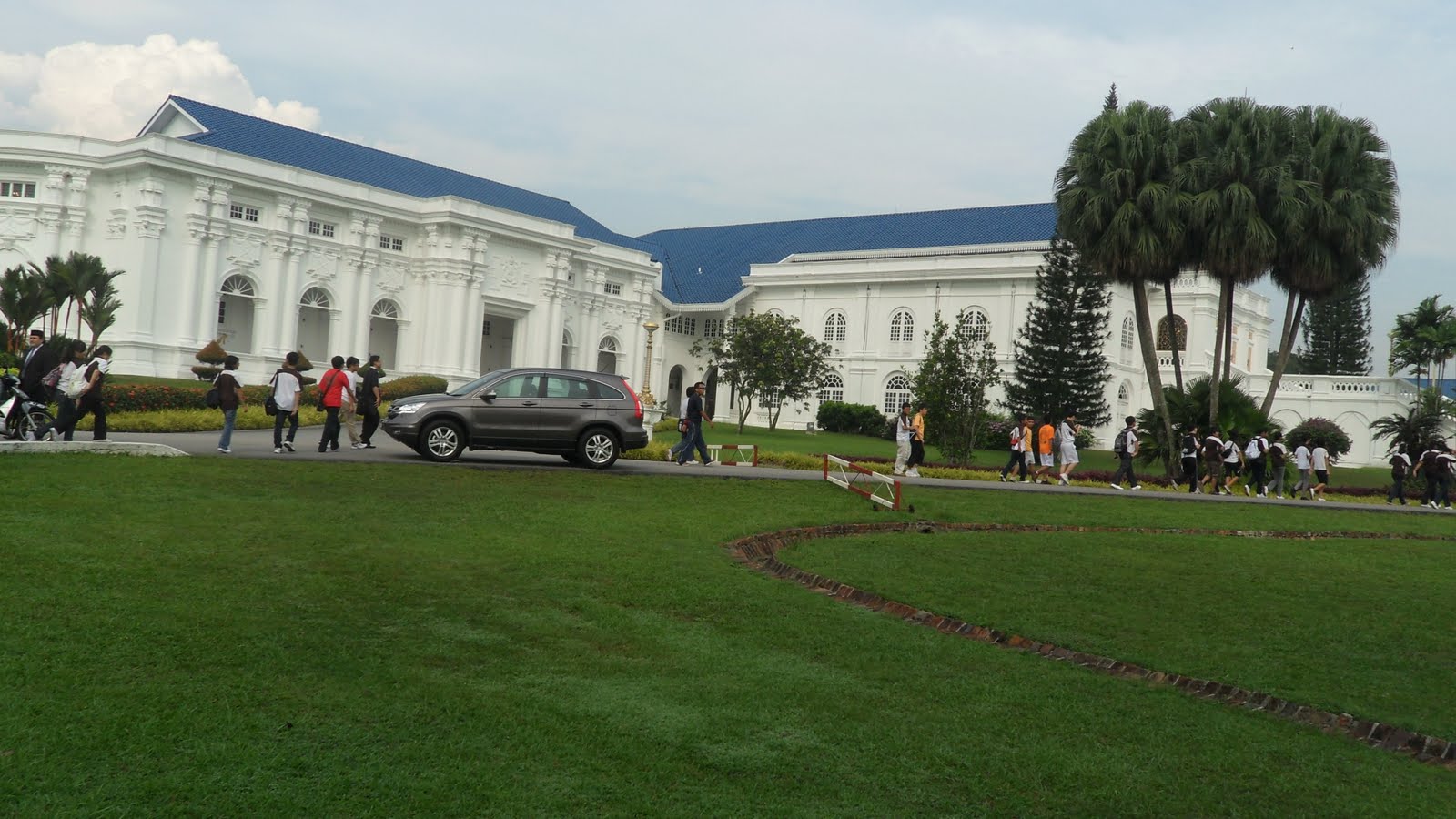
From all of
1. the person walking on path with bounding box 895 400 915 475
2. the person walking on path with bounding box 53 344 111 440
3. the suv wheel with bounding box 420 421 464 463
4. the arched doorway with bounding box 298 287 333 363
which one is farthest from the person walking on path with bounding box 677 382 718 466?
the arched doorway with bounding box 298 287 333 363

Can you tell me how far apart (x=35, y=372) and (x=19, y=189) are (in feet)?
97.4

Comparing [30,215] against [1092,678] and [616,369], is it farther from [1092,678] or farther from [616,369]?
[1092,678]

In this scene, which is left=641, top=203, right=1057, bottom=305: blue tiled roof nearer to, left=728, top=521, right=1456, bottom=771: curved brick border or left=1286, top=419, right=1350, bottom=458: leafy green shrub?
left=1286, top=419, right=1350, bottom=458: leafy green shrub

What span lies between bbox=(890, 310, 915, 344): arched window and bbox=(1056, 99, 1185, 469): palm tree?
2445 cm

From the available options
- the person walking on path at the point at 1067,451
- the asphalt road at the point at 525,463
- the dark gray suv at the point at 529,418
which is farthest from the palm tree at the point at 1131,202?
the dark gray suv at the point at 529,418

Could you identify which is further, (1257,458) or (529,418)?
(1257,458)

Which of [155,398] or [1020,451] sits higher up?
[1020,451]

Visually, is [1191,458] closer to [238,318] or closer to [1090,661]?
[1090,661]

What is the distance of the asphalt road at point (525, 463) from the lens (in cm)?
1777

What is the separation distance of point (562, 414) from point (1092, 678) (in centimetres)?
1260

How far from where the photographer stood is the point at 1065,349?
157 ft

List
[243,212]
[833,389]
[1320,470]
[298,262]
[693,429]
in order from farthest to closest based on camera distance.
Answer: [833,389], [298,262], [243,212], [1320,470], [693,429]

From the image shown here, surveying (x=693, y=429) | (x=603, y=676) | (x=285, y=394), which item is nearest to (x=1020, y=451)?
(x=693, y=429)

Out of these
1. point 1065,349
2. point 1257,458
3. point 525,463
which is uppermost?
point 1065,349
